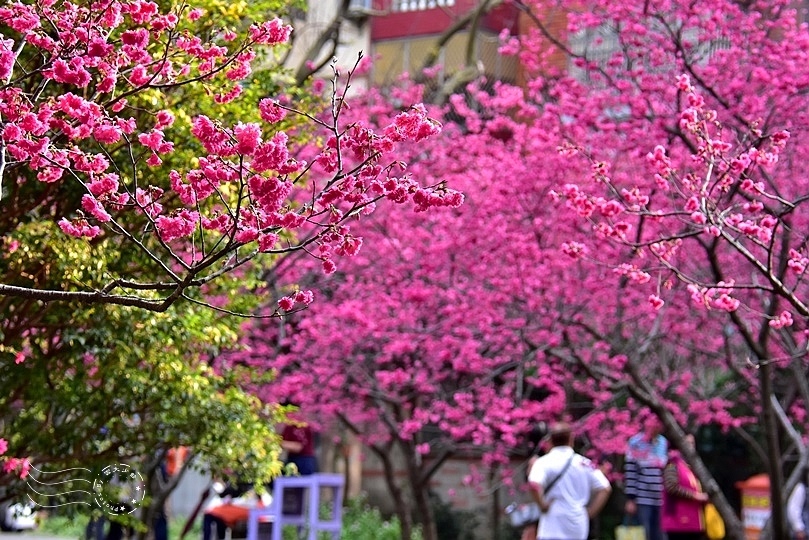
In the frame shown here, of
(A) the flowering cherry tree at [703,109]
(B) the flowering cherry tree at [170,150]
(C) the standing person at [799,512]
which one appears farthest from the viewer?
(C) the standing person at [799,512]

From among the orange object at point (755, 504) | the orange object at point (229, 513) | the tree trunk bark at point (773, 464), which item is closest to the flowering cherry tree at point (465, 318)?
the orange object at point (755, 504)

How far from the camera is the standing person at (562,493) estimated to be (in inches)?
357

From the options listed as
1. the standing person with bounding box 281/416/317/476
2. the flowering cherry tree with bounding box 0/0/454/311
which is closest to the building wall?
the standing person with bounding box 281/416/317/476

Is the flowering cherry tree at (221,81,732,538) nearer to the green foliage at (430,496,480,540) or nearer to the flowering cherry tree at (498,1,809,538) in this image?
the flowering cherry tree at (498,1,809,538)

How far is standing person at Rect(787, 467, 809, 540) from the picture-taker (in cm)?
1251

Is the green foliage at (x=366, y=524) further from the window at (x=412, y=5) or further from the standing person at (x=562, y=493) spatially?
the window at (x=412, y=5)

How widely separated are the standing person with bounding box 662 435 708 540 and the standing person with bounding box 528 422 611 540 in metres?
2.60

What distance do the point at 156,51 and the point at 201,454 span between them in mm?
2802

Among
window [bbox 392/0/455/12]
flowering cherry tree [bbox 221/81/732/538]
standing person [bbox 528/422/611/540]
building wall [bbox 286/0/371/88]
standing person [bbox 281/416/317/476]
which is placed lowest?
standing person [bbox 528/422/611/540]

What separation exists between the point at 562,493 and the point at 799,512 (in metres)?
4.65

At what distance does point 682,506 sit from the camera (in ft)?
38.1

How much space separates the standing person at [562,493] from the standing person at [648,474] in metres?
3.12

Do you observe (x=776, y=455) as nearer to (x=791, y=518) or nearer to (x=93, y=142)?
(x=791, y=518)

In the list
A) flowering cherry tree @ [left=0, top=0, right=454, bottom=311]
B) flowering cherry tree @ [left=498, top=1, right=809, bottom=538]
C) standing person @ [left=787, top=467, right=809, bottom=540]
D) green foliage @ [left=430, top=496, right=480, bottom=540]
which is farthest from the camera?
green foliage @ [left=430, top=496, right=480, bottom=540]
